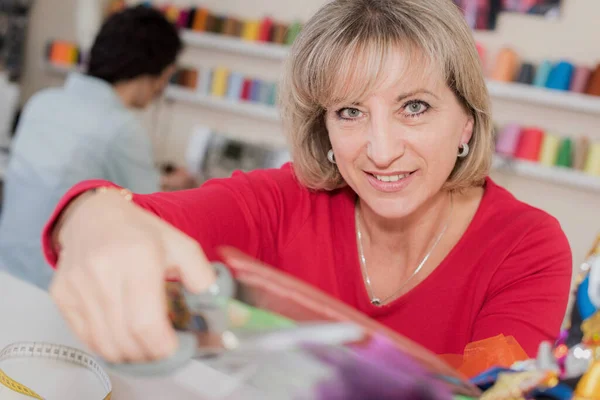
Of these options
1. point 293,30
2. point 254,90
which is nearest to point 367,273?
point 293,30

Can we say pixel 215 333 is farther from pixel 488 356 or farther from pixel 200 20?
pixel 200 20

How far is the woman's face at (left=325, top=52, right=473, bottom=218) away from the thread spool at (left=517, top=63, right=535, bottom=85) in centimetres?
152

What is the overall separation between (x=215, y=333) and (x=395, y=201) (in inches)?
24.4

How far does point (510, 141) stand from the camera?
249 cm

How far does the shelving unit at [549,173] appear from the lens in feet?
7.73

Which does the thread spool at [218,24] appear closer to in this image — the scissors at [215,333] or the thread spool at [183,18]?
the thread spool at [183,18]

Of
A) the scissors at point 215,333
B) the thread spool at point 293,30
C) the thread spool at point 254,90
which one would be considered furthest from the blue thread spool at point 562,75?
the scissors at point 215,333

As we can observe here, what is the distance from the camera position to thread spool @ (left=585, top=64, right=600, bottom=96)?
2314 mm

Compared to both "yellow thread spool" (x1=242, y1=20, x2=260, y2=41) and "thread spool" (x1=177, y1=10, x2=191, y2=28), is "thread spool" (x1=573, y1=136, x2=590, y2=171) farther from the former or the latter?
"thread spool" (x1=177, y1=10, x2=191, y2=28)

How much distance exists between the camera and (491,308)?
0.97 m

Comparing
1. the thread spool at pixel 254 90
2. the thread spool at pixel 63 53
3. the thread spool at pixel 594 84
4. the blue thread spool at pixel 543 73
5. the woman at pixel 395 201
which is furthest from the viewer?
the thread spool at pixel 63 53

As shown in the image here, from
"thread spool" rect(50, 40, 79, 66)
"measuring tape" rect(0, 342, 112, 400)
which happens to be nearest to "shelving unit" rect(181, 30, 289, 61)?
"thread spool" rect(50, 40, 79, 66)

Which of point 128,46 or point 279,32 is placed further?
point 279,32

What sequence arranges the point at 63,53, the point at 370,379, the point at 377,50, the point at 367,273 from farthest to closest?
the point at 63,53
the point at 367,273
the point at 377,50
the point at 370,379
